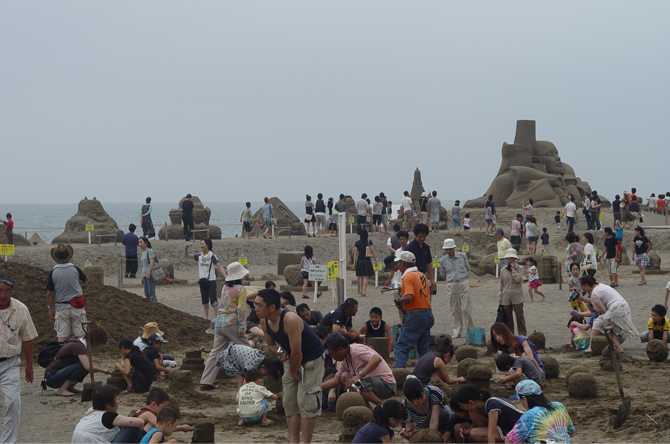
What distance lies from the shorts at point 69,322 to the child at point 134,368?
3.02 feet

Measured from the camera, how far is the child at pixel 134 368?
851cm

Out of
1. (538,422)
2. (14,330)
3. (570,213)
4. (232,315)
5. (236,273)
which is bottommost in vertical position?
(538,422)

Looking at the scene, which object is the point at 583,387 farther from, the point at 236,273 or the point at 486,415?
the point at 236,273

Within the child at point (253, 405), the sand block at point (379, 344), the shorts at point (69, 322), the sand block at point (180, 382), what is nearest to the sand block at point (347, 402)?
the child at point (253, 405)

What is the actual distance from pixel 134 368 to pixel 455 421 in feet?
14.5

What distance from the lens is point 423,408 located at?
6219 mm

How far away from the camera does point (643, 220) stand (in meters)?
33.8

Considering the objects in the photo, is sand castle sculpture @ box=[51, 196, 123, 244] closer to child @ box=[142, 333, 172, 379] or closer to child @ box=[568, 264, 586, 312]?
child @ box=[142, 333, 172, 379]

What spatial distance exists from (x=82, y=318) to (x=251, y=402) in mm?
3181

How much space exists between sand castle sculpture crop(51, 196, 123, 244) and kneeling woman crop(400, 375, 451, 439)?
2150cm

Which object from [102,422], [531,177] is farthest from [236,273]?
[531,177]

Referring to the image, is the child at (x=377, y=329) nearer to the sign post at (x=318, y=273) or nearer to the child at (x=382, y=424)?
the child at (x=382, y=424)

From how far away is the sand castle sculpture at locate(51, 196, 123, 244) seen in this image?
26875 mm

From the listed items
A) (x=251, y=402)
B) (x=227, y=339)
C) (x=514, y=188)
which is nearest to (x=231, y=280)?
(x=227, y=339)
